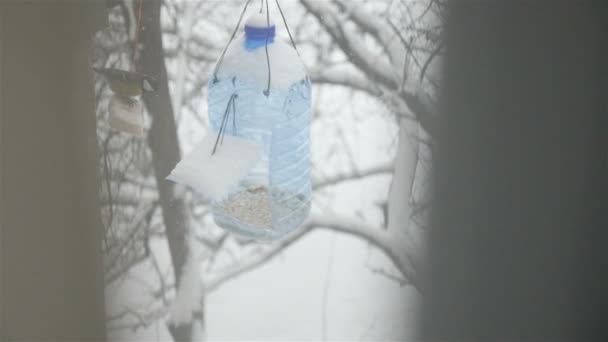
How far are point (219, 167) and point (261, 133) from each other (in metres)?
0.19

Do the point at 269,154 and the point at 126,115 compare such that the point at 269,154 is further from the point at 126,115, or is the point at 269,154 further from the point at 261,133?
the point at 126,115

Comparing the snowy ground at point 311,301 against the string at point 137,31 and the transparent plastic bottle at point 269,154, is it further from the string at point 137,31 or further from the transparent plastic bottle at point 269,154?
the string at point 137,31

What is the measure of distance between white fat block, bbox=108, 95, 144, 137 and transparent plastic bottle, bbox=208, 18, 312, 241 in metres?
0.18

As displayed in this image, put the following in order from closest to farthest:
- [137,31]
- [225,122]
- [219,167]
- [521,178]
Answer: [219,167] < [225,122] < [137,31] < [521,178]

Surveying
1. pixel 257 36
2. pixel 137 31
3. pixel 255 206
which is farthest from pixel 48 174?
pixel 257 36

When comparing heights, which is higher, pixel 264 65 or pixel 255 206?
pixel 264 65

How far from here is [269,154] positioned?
1.38m

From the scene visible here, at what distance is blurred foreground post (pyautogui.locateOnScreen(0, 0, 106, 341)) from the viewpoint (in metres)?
1.43

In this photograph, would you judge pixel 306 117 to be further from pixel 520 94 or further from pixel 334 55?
pixel 520 94

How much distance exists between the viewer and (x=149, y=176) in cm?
154

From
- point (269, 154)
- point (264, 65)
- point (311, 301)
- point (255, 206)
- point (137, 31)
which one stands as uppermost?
point (137, 31)

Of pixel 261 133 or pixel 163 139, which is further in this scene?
pixel 163 139

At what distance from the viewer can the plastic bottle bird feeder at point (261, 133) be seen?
1.23 metres

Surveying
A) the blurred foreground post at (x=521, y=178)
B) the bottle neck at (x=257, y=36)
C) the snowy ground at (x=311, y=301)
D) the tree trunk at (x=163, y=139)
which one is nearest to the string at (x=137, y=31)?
the tree trunk at (x=163, y=139)
